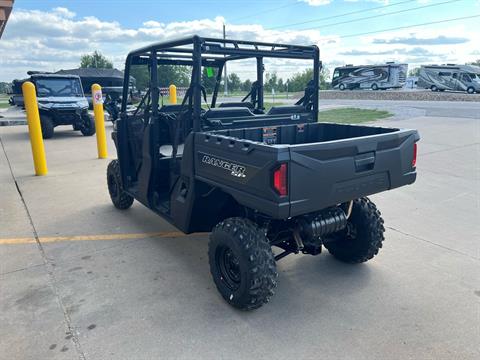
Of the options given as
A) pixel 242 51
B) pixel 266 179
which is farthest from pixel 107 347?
pixel 242 51

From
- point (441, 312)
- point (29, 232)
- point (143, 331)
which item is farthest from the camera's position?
point (29, 232)

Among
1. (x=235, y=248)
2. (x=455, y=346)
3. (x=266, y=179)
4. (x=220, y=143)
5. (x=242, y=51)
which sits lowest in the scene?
(x=455, y=346)

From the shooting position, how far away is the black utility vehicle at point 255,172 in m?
2.51

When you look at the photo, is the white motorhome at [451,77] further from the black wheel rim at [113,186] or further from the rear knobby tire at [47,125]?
the black wheel rim at [113,186]

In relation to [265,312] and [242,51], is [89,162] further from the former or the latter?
[265,312]

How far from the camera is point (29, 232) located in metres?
4.47

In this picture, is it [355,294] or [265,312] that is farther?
[355,294]

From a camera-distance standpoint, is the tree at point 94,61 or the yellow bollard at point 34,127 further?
the tree at point 94,61

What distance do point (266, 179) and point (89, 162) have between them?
6.89m

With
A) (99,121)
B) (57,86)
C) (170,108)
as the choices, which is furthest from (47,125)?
(170,108)

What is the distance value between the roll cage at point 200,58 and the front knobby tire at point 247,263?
35.2 inches

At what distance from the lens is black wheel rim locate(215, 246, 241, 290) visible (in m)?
2.98

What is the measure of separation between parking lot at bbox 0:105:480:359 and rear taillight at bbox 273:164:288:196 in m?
1.01

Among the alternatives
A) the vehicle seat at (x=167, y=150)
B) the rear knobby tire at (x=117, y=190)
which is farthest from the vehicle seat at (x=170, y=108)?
the rear knobby tire at (x=117, y=190)
